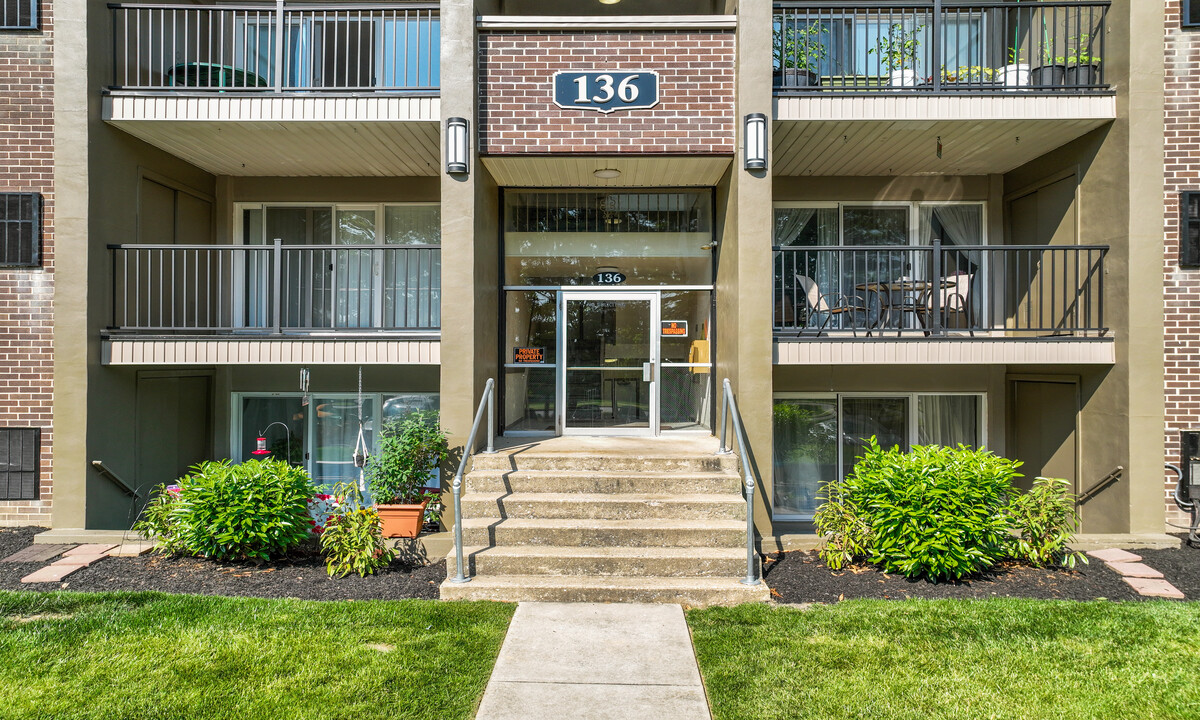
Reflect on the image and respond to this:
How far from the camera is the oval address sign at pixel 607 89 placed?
717 centimetres

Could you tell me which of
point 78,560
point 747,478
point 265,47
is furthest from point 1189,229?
point 78,560

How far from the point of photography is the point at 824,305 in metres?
8.71

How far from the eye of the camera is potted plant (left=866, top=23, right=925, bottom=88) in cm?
770

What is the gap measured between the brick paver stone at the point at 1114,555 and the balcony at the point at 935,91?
445 cm

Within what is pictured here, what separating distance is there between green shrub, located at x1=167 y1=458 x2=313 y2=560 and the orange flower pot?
0.70 meters

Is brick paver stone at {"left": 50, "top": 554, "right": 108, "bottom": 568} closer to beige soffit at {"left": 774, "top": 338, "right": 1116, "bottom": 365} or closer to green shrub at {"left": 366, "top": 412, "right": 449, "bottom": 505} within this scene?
green shrub at {"left": 366, "top": 412, "right": 449, "bottom": 505}

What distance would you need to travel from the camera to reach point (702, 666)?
419cm

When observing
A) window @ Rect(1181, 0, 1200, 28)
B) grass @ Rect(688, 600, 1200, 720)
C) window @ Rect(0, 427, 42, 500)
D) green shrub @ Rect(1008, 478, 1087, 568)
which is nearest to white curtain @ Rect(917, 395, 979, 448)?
green shrub @ Rect(1008, 478, 1087, 568)

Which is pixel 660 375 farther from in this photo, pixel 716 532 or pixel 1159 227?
pixel 1159 227

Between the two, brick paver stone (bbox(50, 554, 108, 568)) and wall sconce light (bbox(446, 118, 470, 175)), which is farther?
wall sconce light (bbox(446, 118, 470, 175))

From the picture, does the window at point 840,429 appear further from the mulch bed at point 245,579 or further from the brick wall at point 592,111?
the mulch bed at point 245,579

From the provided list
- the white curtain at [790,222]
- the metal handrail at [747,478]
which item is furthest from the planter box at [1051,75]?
the metal handrail at [747,478]

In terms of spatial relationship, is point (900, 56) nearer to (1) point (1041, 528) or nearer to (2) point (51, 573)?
(1) point (1041, 528)

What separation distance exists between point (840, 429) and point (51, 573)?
874cm
